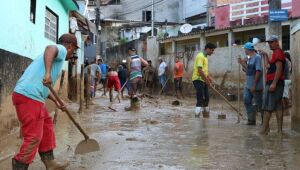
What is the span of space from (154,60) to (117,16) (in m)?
21.0

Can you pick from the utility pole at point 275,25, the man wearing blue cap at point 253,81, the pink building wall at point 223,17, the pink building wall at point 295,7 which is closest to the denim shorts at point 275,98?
the man wearing blue cap at point 253,81

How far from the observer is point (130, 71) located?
42.3ft

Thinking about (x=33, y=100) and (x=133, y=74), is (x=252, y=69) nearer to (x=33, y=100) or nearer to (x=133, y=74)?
(x=133, y=74)

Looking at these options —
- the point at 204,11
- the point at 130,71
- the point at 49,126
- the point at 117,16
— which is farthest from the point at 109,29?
the point at 49,126

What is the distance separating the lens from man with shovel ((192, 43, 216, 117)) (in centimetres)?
1020

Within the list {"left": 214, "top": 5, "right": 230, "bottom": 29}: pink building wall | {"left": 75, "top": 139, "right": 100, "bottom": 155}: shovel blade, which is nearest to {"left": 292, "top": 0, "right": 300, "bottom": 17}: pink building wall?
{"left": 214, "top": 5, "right": 230, "bottom": 29}: pink building wall

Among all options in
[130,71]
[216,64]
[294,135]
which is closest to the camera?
[294,135]

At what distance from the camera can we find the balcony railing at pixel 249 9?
23328 mm

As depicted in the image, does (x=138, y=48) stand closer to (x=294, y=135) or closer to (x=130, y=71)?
(x=130, y=71)

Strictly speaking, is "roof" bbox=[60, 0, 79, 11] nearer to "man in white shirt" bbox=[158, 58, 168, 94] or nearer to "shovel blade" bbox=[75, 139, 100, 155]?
"man in white shirt" bbox=[158, 58, 168, 94]

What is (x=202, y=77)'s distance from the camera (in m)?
10.2

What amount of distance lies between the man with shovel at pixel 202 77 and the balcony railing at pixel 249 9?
1320 centimetres

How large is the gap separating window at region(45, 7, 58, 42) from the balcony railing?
1258 cm

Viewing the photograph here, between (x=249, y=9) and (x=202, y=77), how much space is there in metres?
14.7
